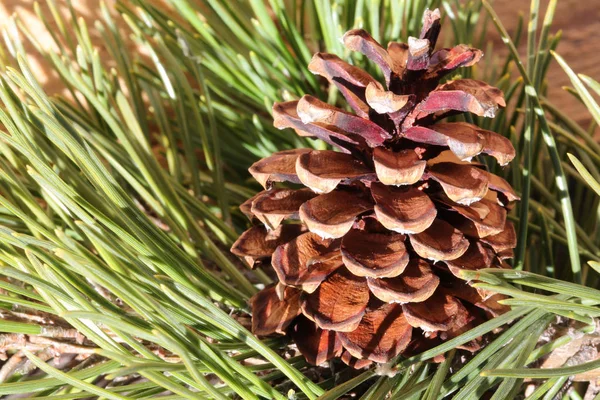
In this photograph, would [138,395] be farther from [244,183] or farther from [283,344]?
[244,183]

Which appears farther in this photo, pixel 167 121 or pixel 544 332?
pixel 167 121

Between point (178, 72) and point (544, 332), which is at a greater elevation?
point (178, 72)

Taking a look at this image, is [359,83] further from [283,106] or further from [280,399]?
[280,399]

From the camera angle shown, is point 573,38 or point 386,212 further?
point 573,38

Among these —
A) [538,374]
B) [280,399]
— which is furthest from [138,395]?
[538,374]

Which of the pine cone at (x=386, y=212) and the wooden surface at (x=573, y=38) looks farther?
the wooden surface at (x=573, y=38)

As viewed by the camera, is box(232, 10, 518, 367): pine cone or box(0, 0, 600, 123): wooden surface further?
box(0, 0, 600, 123): wooden surface

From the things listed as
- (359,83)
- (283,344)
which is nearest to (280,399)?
(283,344)
